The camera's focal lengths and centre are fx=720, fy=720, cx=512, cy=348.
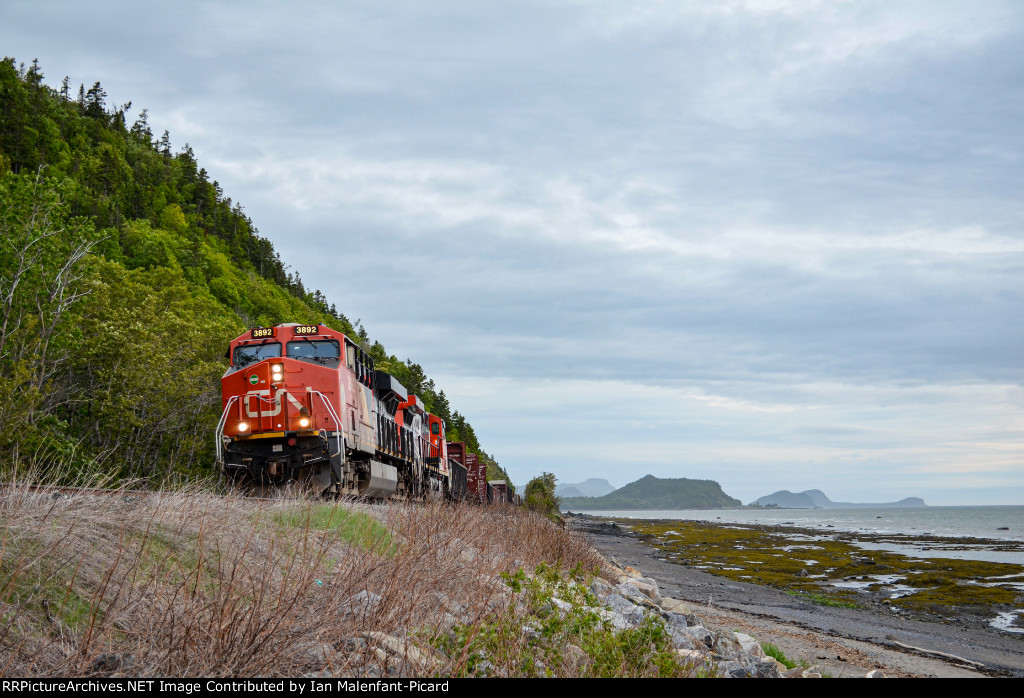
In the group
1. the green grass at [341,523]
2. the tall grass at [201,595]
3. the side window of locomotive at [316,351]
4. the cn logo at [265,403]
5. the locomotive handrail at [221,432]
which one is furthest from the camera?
the side window of locomotive at [316,351]

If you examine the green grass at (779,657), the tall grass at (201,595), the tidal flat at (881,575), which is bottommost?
the tidal flat at (881,575)

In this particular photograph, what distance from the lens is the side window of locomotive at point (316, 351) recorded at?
17.2 meters

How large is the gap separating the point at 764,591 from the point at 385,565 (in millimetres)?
24076

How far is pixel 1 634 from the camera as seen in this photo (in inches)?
163

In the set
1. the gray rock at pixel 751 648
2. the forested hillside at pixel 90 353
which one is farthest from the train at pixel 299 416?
the gray rock at pixel 751 648

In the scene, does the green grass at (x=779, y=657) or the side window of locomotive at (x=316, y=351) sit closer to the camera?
the green grass at (x=779, y=657)

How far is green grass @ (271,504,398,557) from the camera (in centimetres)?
877

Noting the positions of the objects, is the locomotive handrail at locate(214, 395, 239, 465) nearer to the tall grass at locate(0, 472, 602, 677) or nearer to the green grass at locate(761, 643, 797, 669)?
the tall grass at locate(0, 472, 602, 677)

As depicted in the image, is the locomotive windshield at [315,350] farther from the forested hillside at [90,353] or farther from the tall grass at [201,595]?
the tall grass at [201,595]

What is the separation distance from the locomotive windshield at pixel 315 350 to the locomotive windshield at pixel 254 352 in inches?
15.2

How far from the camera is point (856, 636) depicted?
667 inches

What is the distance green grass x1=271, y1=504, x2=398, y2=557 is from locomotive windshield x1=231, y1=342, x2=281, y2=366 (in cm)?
750

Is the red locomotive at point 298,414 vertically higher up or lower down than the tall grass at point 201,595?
higher up

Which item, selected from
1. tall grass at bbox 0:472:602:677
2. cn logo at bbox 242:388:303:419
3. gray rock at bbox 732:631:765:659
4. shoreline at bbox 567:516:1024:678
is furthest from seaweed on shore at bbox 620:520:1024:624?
tall grass at bbox 0:472:602:677
